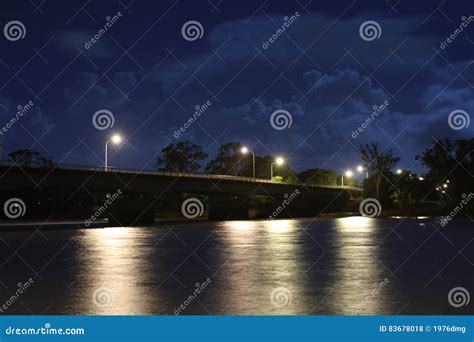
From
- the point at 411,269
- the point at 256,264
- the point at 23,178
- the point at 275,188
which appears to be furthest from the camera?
the point at 275,188

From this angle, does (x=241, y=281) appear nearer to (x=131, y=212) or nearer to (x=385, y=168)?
(x=131, y=212)

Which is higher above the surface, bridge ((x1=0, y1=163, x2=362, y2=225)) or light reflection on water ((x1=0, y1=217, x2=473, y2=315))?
light reflection on water ((x1=0, y1=217, x2=473, y2=315))

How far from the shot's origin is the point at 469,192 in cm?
7081

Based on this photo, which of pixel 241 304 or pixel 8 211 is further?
pixel 8 211

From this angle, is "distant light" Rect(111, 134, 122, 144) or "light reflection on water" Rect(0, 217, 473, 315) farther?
"distant light" Rect(111, 134, 122, 144)

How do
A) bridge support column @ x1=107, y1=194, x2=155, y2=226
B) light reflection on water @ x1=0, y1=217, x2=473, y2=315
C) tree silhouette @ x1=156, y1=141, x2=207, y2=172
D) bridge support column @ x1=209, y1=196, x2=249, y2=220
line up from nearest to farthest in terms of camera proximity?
light reflection on water @ x1=0, y1=217, x2=473, y2=315
bridge support column @ x1=107, y1=194, x2=155, y2=226
bridge support column @ x1=209, y1=196, x2=249, y2=220
tree silhouette @ x1=156, y1=141, x2=207, y2=172

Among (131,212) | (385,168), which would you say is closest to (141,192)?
(131,212)

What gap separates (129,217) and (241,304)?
48974 millimetres

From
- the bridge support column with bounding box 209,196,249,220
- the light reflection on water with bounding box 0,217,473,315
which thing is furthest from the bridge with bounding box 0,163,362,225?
the light reflection on water with bounding box 0,217,473,315

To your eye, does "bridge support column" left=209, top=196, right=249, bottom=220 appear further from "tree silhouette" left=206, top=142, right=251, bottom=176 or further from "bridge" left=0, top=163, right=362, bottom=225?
"tree silhouette" left=206, top=142, right=251, bottom=176

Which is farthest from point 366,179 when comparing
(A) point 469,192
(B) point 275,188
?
(A) point 469,192

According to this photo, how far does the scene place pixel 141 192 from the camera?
7488 cm

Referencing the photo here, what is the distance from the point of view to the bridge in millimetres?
57500

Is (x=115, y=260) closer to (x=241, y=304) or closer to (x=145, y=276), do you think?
(x=145, y=276)
